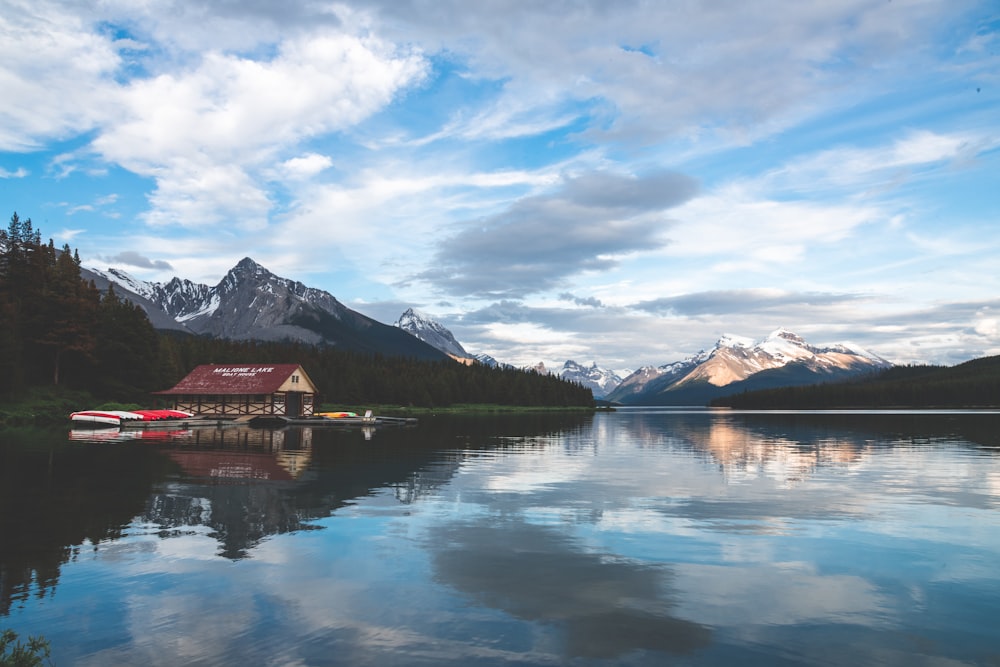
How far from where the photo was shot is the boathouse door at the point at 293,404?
98625mm

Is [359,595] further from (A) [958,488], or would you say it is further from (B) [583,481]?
(A) [958,488]

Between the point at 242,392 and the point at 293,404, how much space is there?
799cm

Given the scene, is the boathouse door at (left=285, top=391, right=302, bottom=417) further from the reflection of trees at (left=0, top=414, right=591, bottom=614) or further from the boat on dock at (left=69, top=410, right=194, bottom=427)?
the reflection of trees at (left=0, top=414, right=591, bottom=614)

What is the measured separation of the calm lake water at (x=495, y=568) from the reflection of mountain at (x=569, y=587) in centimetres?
7

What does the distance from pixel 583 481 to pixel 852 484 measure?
13.5 m

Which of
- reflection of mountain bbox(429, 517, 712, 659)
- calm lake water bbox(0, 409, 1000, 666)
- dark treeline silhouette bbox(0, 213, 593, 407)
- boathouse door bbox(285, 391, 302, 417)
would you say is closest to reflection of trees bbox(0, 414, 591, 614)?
calm lake water bbox(0, 409, 1000, 666)

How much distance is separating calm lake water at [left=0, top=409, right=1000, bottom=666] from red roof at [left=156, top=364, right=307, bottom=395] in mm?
62515

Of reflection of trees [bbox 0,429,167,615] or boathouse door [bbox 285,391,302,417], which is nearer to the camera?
reflection of trees [bbox 0,429,167,615]

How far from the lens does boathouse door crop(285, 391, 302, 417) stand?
9862cm

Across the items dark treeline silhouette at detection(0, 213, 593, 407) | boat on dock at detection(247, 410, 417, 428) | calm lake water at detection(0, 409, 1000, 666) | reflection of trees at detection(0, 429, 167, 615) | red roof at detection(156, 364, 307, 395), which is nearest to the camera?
calm lake water at detection(0, 409, 1000, 666)

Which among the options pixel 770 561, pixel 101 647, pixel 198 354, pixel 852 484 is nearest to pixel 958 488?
A: pixel 852 484

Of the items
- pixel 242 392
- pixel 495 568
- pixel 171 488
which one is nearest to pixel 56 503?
pixel 171 488

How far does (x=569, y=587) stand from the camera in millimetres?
14570

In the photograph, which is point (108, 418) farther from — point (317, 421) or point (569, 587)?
point (569, 587)
